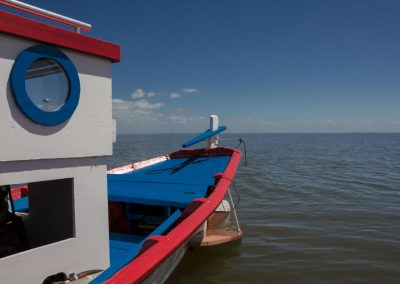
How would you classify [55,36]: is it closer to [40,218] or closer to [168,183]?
[40,218]

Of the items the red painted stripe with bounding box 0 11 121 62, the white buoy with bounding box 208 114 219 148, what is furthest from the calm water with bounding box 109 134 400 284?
the red painted stripe with bounding box 0 11 121 62

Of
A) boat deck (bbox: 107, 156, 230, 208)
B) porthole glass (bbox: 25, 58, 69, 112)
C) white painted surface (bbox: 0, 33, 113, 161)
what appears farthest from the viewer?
boat deck (bbox: 107, 156, 230, 208)

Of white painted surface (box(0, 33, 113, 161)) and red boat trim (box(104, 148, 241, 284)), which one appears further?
white painted surface (box(0, 33, 113, 161))

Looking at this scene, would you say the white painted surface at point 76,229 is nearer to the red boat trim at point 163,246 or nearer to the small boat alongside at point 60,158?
the small boat alongside at point 60,158

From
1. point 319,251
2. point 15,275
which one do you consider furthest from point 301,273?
point 15,275

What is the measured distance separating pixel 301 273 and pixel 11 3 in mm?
7576

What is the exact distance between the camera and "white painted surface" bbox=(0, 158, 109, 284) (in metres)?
3.04

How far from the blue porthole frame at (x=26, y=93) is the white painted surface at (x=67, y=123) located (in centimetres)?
5

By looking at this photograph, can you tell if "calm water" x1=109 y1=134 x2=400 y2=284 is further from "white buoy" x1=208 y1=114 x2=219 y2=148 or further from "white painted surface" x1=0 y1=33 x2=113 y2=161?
"white painted surface" x1=0 y1=33 x2=113 y2=161

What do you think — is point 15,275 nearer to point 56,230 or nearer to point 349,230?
point 56,230

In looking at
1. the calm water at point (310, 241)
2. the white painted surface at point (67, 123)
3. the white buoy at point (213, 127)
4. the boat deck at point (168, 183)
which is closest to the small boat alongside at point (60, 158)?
the white painted surface at point (67, 123)

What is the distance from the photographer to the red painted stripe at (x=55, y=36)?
113 inches

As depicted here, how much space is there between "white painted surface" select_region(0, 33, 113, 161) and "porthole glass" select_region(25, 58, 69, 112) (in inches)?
7.2

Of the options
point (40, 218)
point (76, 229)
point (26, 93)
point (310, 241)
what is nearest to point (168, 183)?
point (40, 218)
